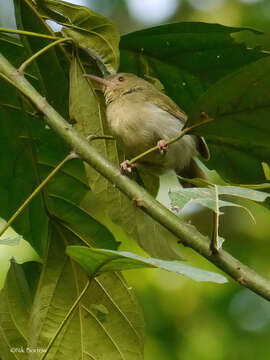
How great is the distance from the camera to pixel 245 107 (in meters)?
2.25

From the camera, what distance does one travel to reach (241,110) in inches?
88.7

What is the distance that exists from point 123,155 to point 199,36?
589mm

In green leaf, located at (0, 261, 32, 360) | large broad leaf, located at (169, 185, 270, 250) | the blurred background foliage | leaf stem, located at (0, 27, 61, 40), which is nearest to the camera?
large broad leaf, located at (169, 185, 270, 250)

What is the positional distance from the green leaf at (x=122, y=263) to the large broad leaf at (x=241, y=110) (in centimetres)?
58

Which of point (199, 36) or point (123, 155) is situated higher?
point (199, 36)

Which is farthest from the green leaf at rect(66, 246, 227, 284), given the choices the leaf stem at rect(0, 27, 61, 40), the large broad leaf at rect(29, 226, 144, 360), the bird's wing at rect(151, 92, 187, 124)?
the bird's wing at rect(151, 92, 187, 124)

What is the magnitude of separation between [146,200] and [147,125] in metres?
1.30

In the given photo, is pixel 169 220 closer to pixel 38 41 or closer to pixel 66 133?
pixel 66 133

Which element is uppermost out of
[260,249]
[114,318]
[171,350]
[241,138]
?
[241,138]

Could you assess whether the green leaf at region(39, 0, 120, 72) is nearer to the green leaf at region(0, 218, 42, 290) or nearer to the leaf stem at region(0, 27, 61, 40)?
the leaf stem at region(0, 27, 61, 40)

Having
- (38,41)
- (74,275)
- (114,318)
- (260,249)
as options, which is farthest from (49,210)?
(260,249)

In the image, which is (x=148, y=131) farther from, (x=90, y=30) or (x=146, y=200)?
(x=146, y=200)

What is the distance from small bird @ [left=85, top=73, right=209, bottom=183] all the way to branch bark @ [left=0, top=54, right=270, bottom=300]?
0.69 meters

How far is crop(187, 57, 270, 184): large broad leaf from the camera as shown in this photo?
2.16m
